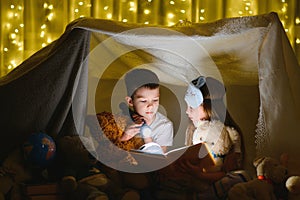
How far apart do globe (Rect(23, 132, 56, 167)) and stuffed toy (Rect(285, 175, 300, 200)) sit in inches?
28.7

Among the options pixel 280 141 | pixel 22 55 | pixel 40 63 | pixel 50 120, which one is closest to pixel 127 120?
pixel 50 120

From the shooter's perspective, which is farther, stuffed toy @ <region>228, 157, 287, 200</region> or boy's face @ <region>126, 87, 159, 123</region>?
boy's face @ <region>126, 87, 159, 123</region>

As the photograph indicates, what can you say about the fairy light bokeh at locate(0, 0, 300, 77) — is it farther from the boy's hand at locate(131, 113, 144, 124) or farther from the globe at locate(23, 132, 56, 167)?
the globe at locate(23, 132, 56, 167)

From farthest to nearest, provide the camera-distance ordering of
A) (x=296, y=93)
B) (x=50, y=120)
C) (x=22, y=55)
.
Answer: (x=22, y=55) → (x=50, y=120) → (x=296, y=93)

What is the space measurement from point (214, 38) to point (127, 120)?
18.3 inches

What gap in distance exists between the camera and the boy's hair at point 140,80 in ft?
6.38

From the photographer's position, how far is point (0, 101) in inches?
69.1

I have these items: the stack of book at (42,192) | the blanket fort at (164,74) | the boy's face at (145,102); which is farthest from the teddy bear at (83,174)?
the boy's face at (145,102)

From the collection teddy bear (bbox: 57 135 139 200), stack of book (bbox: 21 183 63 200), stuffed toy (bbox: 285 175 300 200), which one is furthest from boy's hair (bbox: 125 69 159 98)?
stuffed toy (bbox: 285 175 300 200)

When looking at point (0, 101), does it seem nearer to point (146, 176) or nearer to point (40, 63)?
point (40, 63)

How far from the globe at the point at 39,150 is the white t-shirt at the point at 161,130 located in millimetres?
484

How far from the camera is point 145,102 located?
77.3 inches

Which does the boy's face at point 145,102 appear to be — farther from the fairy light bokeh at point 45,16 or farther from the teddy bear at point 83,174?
the fairy light bokeh at point 45,16

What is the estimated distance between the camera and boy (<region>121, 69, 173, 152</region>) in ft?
6.36
